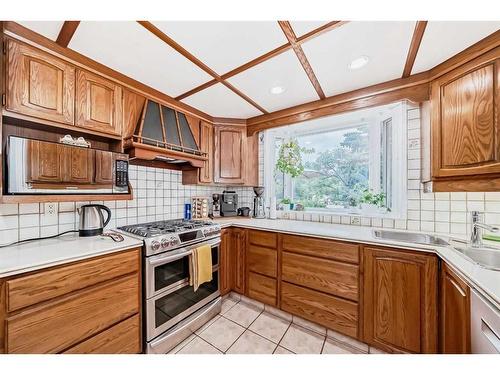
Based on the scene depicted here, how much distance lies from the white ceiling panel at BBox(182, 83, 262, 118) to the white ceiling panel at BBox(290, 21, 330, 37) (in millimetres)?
789

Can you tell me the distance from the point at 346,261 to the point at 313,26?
159cm

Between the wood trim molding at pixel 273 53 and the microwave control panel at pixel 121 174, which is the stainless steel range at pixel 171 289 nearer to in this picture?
the microwave control panel at pixel 121 174

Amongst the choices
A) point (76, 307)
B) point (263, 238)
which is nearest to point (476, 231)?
point (263, 238)

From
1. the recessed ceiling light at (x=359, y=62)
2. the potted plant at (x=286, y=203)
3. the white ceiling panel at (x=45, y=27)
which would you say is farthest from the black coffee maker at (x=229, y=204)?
the white ceiling panel at (x=45, y=27)

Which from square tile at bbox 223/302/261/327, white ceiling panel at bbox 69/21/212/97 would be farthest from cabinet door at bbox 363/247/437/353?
white ceiling panel at bbox 69/21/212/97

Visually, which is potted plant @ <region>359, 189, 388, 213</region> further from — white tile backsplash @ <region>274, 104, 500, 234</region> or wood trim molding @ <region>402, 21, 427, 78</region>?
wood trim molding @ <region>402, 21, 427, 78</region>

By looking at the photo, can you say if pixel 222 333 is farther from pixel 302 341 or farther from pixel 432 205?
pixel 432 205

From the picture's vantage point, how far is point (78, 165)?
1344mm

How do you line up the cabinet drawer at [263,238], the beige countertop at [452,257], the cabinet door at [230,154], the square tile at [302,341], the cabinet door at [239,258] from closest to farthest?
the beige countertop at [452,257]
the square tile at [302,341]
the cabinet drawer at [263,238]
the cabinet door at [239,258]
the cabinet door at [230,154]

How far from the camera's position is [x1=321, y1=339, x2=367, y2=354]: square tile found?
149 cm

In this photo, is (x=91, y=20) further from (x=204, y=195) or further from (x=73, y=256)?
(x=204, y=195)

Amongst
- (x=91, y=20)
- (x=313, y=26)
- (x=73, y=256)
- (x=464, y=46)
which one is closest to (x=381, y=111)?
(x=464, y=46)

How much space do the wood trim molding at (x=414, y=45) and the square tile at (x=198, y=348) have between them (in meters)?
2.43

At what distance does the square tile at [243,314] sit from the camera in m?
1.84
